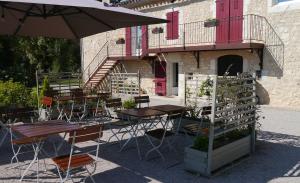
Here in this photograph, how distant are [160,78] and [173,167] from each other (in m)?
11.9

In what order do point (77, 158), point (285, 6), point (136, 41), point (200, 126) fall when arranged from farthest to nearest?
point (136, 41)
point (285, 6)
point (200, 126)
point (77, 158)

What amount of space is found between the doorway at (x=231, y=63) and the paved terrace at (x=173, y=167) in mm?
7062

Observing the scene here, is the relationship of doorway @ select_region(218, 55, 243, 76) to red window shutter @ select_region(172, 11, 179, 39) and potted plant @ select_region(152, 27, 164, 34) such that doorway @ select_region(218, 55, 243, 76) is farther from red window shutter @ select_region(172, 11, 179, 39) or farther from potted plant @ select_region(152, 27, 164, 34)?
potted plant @ select_region(152, 27, 164, 34)

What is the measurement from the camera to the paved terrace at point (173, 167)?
4.64m

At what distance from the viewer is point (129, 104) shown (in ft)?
30.6

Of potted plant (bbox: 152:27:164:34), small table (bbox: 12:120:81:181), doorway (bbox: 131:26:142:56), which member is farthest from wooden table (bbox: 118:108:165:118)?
doorway (bbox: 131:26:142:56)

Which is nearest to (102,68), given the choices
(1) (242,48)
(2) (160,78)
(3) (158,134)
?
(2) (160,78)

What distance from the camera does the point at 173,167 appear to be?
510 centimetres

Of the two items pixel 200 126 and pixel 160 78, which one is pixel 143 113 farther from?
pixel 160 78

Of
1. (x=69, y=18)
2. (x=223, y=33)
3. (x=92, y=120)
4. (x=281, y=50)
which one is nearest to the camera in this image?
(x=69, y=18)

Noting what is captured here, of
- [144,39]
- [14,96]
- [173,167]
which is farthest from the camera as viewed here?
[144,39]

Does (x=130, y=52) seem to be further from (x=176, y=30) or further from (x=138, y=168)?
(x=138, y=168)

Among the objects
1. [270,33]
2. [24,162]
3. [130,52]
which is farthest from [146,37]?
[24,162]

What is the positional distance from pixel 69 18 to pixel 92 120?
11.2 ft
